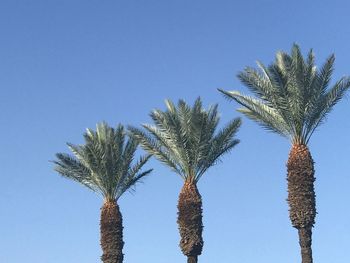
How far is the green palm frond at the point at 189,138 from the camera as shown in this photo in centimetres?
3969

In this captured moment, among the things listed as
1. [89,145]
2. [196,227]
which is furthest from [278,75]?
[89,145]

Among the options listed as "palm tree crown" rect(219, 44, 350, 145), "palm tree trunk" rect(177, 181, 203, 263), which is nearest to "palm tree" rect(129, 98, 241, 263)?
"palm tree trunk" rect(177, 181, 203, 263)

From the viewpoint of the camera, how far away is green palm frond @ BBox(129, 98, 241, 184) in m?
39.7

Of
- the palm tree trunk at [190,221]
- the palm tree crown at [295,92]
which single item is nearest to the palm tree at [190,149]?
the palm tree trunk at [190,221]

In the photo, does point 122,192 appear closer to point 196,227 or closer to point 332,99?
point 196,227

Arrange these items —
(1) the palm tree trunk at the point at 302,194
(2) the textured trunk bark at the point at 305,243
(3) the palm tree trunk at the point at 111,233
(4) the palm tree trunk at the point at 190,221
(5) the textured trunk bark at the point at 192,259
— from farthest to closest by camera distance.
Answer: (3) the palm tree trunk at the point at 111,233, (5) the textured trunk bark at the point at 192,259, (4) the palm tree trunk at the point at 190,221, (1) the palm tree trunk at the point at 302,194, (2) the textured trunk bark at the point at 305,243

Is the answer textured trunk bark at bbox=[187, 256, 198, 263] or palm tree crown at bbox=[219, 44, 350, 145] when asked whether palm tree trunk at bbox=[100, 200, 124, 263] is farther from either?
palm tree crown at bbox=[219, 44, 350, 145]

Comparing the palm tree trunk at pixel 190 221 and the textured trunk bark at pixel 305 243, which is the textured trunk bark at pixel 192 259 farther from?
the textured trunk bark at pixel 305 243

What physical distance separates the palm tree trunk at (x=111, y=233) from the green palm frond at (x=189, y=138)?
14.8ft

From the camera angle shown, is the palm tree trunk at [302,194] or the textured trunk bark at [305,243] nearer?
the textured trunk bark at [305,243]

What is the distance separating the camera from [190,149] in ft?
131

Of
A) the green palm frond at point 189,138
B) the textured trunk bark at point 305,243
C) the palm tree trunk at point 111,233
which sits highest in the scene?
the green palm frond at point 189,138

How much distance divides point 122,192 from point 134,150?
103 inches

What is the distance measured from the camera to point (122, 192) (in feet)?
141
